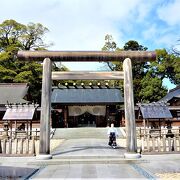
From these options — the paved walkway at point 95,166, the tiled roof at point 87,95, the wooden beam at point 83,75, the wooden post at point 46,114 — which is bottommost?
the paved walkway at point 95,166

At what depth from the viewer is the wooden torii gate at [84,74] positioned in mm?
10688

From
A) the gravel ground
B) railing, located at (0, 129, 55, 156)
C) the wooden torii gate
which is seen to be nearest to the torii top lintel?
the wooden torii gate

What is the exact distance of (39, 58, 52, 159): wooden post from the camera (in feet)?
34.8

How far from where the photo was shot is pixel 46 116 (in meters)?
10.8

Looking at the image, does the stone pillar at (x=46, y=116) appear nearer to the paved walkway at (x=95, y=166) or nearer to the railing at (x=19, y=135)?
the paved walkway at (x=95, y=166)

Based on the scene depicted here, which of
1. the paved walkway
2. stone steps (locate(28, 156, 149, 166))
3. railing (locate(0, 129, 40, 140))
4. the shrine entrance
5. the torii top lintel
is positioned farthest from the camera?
the shrine entrance

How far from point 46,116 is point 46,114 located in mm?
84

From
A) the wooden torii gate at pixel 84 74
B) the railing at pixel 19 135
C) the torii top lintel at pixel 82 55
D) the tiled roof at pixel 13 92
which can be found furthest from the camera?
the tiled roof at pixel 13 92

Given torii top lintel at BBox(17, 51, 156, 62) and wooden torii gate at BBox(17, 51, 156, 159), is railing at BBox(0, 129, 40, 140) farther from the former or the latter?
torii top lintel at BBox(17, 51, 156, 62)

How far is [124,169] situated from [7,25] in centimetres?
4121

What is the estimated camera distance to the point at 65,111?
3656cm

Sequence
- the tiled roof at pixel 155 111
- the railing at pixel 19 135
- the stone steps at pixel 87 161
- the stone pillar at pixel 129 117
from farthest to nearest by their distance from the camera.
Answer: the tiled roof at pixel 155 111, the railing at pixel 19 135, the stone pillar at pixel 129 117, the stone steps at pixel 87 161

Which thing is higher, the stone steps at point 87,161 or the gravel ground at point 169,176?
the stone steps at point 87,161

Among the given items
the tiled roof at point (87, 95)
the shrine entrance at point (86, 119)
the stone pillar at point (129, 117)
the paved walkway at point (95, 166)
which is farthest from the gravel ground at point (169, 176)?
the shrine entrance at point (86, 119)
